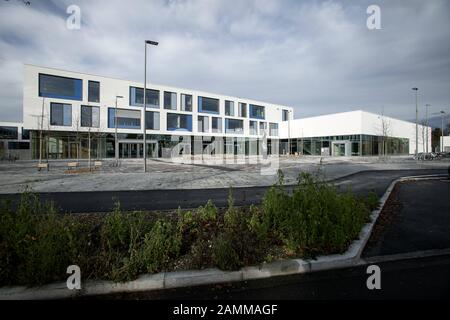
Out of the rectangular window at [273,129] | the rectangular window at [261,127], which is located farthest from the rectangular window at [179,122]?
the rectangular window at [273,129]

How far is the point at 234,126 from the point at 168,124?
15.2 meters

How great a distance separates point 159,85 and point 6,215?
43373 millimetres

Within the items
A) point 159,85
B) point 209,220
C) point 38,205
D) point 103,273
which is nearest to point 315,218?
point 209,220

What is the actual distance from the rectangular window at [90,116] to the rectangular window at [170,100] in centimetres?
1143

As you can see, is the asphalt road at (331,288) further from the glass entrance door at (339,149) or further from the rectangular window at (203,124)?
the glass entrance door at (339,149)

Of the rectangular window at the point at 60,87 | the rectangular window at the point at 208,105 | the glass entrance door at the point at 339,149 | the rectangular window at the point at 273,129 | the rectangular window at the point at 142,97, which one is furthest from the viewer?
the rectangular window at the point at 273,129

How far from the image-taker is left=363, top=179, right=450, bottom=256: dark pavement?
4887 mm

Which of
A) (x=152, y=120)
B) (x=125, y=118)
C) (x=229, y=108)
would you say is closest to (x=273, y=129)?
(x=229, y=108)

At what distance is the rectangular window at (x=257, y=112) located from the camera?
187ft

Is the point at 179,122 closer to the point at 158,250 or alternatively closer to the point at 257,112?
the point at 257,112

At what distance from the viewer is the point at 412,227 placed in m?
6.02

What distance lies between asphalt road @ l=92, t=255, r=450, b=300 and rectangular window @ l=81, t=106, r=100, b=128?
130ft

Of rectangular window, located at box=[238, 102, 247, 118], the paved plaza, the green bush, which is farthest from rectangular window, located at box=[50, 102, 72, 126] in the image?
the green bush
